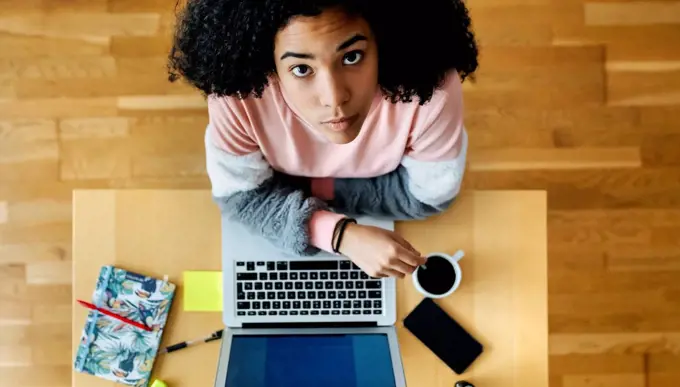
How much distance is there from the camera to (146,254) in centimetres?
101

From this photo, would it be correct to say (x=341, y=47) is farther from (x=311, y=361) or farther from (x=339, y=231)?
(x=311, y=361)

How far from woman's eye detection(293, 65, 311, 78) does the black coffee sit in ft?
1.41

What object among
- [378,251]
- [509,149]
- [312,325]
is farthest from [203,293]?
[509,149]

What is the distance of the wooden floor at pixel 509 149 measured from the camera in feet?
5.08

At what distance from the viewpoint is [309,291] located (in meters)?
0.97

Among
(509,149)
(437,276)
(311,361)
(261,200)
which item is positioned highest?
(509,149)

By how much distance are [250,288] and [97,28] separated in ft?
3.13

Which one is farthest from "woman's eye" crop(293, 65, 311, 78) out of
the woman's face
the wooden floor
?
the wooden floor

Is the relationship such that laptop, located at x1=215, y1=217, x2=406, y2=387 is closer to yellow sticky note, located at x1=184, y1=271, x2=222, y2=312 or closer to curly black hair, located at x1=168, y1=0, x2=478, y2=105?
yellow sticky note, located at x1=184, y1=271, x2=222, y2=312

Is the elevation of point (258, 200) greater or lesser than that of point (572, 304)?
greater

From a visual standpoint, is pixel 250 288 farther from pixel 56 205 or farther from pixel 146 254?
pixel 56 205

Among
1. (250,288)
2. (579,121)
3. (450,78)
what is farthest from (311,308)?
(579,121)

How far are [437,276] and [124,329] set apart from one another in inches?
19.6

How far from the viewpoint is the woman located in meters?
0.63
